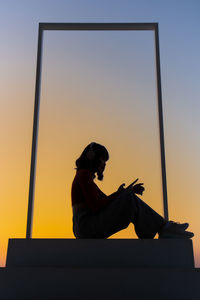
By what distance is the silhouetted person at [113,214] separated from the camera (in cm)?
210

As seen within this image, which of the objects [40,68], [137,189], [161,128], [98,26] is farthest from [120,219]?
[98,26]

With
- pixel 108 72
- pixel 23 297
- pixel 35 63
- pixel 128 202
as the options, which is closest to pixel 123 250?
pixel 128 202

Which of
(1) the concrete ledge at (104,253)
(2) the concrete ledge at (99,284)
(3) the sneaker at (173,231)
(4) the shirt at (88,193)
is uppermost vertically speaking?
(4) the shirt at (88,193)

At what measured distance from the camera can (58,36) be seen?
126 inches

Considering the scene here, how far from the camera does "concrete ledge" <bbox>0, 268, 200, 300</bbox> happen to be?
5.94ft

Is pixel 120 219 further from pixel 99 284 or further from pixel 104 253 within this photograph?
pixel 99 284

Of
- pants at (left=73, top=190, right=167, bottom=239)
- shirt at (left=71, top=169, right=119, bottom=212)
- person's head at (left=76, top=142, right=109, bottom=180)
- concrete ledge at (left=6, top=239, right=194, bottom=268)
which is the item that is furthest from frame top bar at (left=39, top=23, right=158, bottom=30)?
concrete ledge at (left=6, top=239, right=194, bottom=268)

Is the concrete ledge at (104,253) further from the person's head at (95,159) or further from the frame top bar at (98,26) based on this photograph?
the frame top bar at (98,26)

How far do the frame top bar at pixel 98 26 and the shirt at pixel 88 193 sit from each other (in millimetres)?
1503

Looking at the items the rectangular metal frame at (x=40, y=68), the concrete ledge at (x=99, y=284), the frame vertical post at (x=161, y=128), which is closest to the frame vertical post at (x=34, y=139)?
the rectangular metal frame at (x=40, y=68)

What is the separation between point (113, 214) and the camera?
2092mm

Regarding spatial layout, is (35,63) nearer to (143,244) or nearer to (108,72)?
(108,72)

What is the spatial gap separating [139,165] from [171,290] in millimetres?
1142

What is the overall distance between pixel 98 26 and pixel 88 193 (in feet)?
5.50
